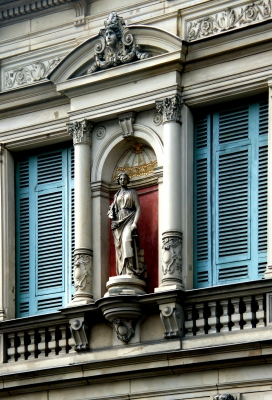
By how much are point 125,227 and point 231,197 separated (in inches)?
59.9

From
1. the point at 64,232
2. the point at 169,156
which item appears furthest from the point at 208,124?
the point at 64,232

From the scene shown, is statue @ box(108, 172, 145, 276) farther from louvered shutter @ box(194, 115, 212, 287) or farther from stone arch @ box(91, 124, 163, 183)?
louvered shutter @ box(194, 115, 212, 287)

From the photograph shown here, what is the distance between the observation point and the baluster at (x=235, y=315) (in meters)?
22.2

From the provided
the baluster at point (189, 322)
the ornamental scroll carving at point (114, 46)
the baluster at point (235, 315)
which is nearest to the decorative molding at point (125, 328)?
the baluster at point (189, 322)

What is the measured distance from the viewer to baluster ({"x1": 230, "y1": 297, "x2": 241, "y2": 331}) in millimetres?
22219

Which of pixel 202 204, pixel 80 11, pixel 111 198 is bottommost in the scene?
pixel 202 204

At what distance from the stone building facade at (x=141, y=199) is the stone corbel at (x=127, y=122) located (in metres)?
0.02

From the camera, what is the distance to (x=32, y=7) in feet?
83.4

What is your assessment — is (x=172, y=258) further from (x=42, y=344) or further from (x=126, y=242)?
(x=42, y=344)

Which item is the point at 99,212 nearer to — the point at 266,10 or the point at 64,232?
the point at 64,232

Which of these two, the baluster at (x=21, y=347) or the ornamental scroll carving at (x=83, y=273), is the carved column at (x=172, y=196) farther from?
the baluster at (x=21, y=347)

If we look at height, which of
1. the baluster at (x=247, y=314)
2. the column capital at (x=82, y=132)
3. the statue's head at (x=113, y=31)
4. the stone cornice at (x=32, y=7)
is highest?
the stone cornice at (x=32, y=7)

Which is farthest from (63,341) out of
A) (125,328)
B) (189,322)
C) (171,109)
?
(171,109)

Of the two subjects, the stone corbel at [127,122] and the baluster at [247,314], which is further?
the stone corbel at [127,122]
